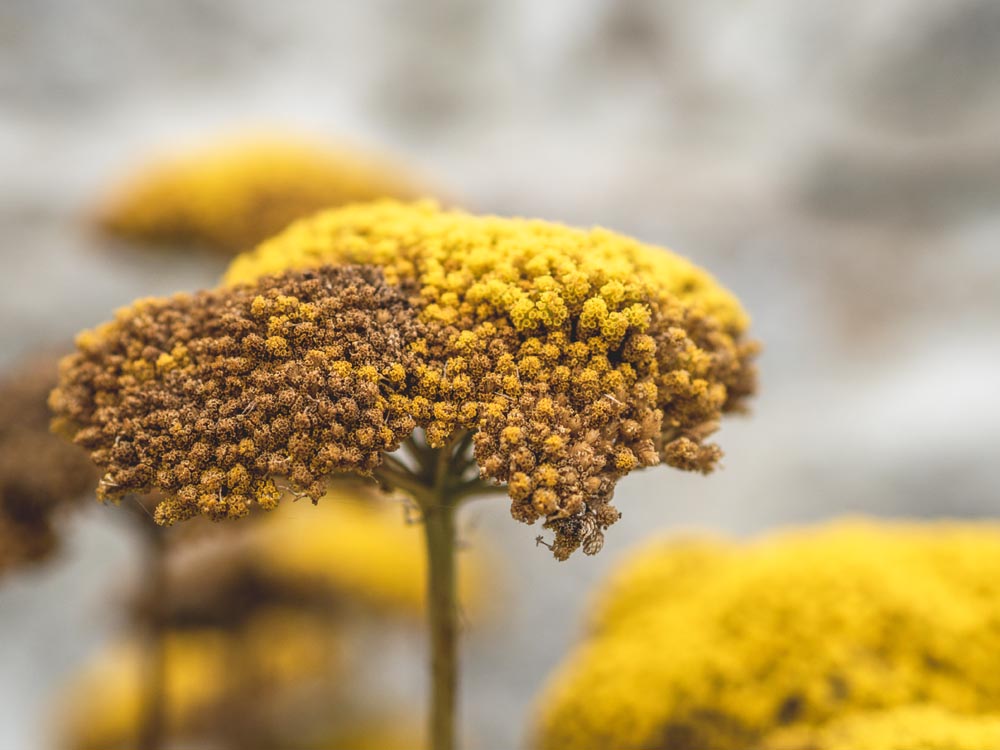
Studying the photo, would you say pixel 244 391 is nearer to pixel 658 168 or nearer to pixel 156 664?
pixel 156 664

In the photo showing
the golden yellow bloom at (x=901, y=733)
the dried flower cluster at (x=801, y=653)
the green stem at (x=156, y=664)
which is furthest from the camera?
the green stem at (x=156, y=664)

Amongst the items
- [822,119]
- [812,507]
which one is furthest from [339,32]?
[812,507]

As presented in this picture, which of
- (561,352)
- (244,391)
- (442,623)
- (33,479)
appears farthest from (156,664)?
(561,352)

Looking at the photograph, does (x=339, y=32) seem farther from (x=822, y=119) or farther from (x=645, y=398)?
(x=645, y=398)

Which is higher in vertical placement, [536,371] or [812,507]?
[812,507]

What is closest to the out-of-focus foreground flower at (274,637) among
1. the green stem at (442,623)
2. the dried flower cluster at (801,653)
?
the dried flower cluster at (801,653)

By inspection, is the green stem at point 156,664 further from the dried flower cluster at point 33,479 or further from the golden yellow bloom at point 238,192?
the golden yellow bloom at point 238,192
